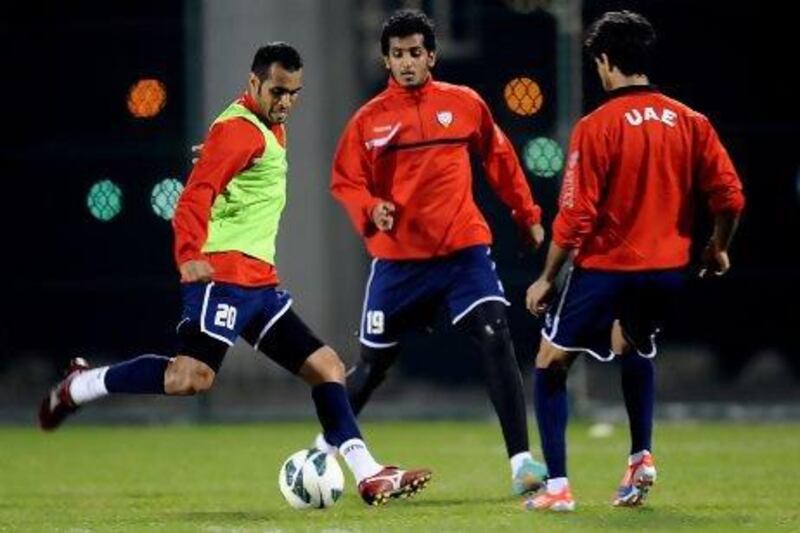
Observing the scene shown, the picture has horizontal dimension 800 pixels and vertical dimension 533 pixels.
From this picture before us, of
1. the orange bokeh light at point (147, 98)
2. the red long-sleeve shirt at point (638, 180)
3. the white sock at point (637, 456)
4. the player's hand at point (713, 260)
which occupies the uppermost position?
the red long-sleeve shirt at point (638, 180)

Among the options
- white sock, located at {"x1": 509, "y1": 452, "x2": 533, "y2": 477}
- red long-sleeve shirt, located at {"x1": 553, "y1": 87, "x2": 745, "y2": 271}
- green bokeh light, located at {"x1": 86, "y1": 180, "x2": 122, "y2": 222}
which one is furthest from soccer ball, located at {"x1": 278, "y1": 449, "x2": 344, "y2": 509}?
green bokeh light, located at {"x1": 86, "y1": 180, "x2": 122, "y2": 222}

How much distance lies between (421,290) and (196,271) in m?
1.73

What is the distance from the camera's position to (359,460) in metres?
10.1

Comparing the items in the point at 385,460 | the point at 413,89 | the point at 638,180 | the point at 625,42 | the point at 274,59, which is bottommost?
the point at 385,460

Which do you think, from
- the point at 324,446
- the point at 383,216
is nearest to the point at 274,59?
the point at 383,216

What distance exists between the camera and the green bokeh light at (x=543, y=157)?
A: 1602cm

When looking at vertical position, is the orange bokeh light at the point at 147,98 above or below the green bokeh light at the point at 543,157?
above

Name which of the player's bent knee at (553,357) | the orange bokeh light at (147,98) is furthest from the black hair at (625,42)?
the orange bokeh light at (147,98)

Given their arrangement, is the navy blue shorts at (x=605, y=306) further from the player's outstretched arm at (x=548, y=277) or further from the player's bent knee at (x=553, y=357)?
the player's outstretched arm at (x=548, y=277)

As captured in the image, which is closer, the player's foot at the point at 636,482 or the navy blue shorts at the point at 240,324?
the player's foot at the point at 636,482

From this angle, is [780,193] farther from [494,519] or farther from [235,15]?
[494,519]

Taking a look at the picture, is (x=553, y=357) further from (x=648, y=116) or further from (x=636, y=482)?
(x=648, y=116)

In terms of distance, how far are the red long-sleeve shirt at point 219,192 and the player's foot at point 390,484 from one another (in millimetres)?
963

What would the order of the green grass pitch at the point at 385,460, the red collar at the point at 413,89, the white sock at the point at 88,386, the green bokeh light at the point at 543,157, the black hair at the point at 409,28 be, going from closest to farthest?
the green grass pitch at the point at 385,460 → the white sock at the point at 88,386 → the black hair at the point at 409,28 → the red collar at the point at 413,89 → the green bokeh light at the point at 543,157
